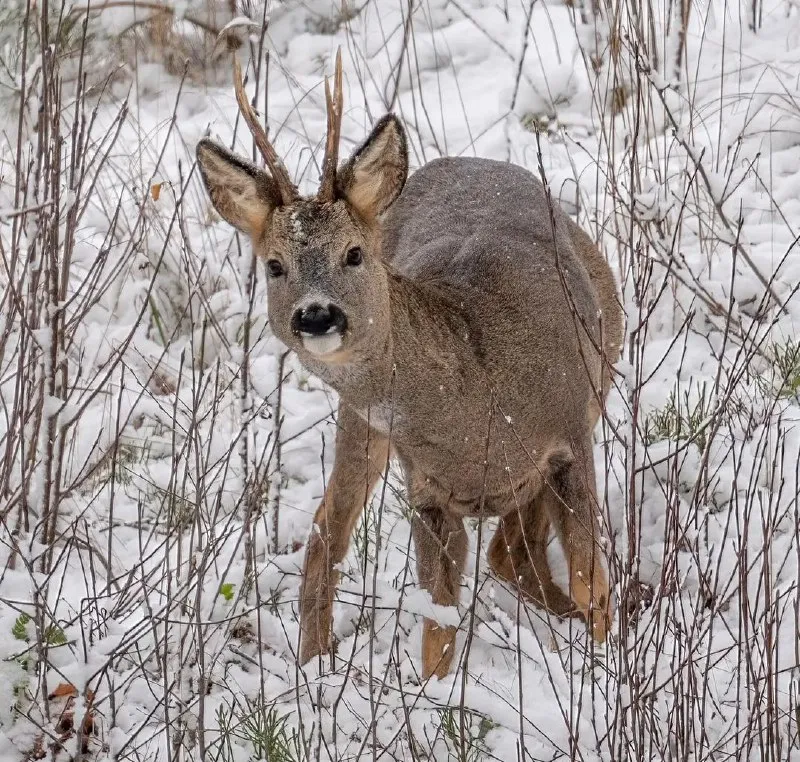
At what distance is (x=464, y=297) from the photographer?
3.62m

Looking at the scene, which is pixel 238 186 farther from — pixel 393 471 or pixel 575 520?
pixel 393 471

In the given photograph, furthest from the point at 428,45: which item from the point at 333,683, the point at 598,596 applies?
the point at 333,683

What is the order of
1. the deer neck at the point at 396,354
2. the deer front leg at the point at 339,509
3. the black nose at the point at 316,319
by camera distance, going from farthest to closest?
the deer front leg at the point at 339,509, the deer neck at the point at 396,354, the black nose at the point at 316,319

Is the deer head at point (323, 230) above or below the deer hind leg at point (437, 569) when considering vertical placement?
above

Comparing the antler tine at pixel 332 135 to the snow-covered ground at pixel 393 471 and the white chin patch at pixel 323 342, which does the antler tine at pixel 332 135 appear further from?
the snow-covered ground at pixel 393 471

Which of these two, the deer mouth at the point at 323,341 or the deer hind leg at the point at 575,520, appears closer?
the deer mouth at the point at 323,341

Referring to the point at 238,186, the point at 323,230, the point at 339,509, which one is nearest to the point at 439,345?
the point at 323,230

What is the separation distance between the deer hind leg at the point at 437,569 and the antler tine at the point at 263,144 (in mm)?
1039

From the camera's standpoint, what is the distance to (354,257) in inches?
125

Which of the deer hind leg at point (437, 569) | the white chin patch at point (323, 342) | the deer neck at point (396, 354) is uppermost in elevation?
the deer neck at point (396, 354)

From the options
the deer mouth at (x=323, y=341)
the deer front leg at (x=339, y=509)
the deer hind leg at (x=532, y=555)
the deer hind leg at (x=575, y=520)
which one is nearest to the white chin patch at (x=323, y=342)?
the deer mouth at (x=323, y=341)

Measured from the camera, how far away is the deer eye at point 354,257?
124 inches

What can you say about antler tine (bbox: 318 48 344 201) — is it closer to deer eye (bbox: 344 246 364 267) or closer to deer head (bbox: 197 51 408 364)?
deer head (bbox: 197 51 408 364)

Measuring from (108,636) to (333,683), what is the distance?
21.7 inches
